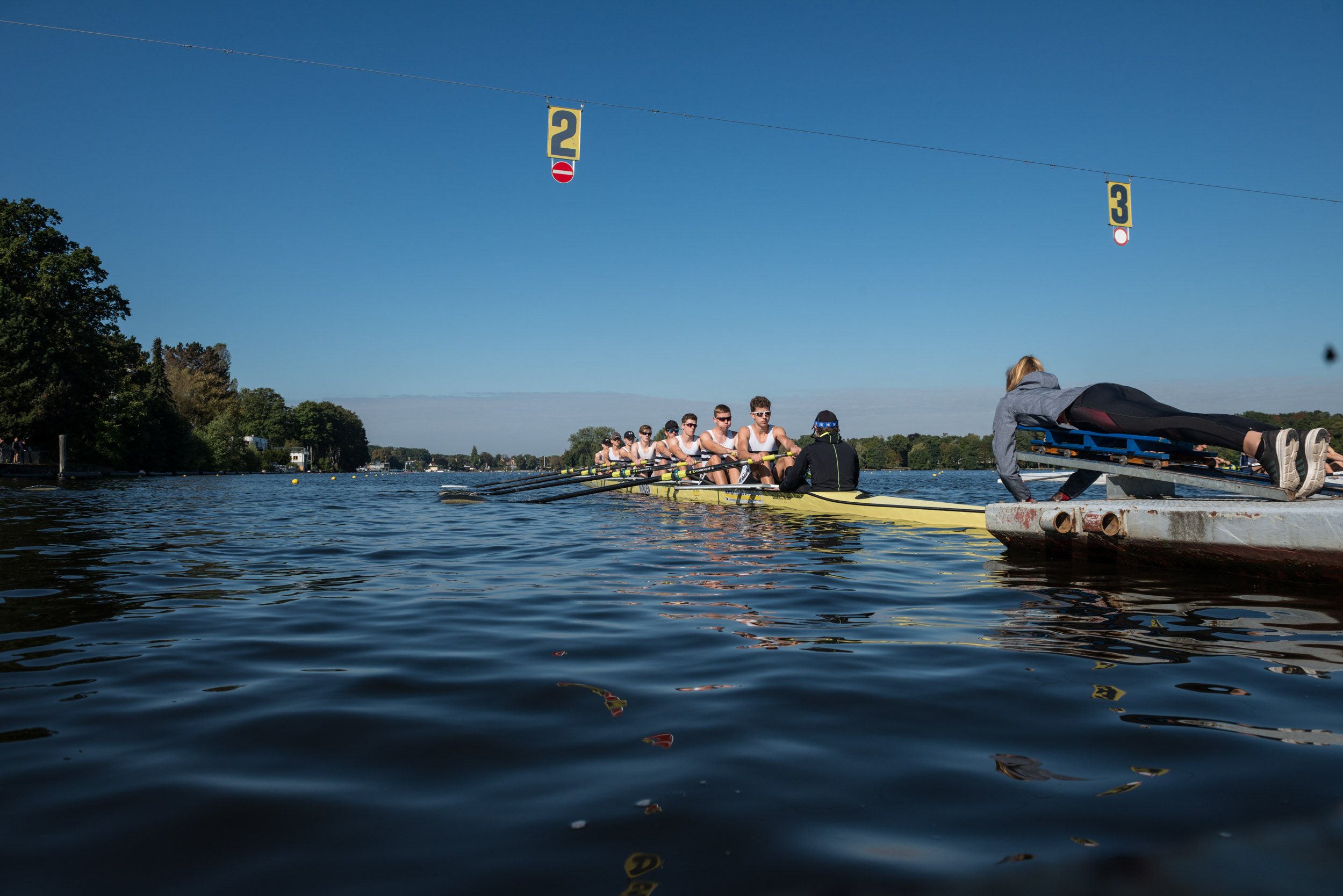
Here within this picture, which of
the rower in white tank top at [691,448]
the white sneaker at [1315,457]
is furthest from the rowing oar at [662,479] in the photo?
the white sneaker at [1315,457]

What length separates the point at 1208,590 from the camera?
514cm

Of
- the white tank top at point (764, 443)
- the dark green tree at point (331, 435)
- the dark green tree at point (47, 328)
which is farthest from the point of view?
the dark green tree at point (331, 435)

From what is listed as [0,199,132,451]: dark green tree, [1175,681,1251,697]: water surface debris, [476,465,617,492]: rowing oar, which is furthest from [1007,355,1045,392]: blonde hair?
[0,199,132,451]: dark green tree

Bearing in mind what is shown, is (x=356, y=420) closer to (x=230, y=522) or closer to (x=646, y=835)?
(x=230, y=522)

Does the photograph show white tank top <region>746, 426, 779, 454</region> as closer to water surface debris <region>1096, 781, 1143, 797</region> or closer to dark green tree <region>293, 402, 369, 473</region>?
water surface debris <region>1096, 781, 1143, 797</region>

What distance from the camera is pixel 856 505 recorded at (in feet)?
33.8

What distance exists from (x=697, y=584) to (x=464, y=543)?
416cm

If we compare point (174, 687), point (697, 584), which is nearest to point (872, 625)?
point (697, 584)

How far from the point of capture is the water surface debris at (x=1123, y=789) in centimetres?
199

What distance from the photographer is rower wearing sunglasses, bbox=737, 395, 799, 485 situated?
13.9 meters

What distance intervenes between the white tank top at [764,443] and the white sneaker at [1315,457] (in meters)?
9.36

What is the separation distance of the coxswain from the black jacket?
12.8 ft

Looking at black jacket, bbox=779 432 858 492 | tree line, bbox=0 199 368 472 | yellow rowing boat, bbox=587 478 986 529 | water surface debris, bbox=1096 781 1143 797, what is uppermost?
tree line, bbox=0 199 368 472

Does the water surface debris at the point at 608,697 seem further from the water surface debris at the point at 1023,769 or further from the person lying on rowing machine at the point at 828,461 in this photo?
the person lying on rowing machine at the point at 828,461
